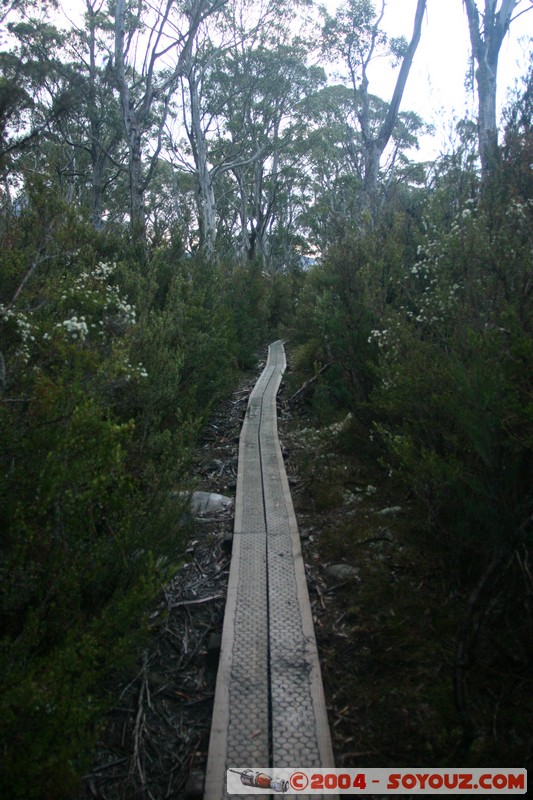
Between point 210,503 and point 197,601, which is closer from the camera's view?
point 197,601

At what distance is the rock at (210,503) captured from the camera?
16.8 feet

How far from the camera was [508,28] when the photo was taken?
12.2 meters

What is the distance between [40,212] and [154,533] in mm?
3169

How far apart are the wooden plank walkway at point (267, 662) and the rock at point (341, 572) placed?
23 cm

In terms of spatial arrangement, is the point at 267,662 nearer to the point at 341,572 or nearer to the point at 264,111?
the point at 341,572

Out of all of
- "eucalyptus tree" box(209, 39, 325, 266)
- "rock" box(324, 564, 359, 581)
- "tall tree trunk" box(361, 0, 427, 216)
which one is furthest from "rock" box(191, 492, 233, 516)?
"eucalyptus tree" box(209, 39, 325, 266)

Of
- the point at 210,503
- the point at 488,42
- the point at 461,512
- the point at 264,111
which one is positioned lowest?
the point at 210,503

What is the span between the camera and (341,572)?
401 centimetres

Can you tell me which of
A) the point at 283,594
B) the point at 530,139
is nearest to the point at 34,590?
the point at 283,594

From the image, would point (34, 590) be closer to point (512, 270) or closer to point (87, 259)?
point (512, 270)

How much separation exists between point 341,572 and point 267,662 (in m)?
1.14

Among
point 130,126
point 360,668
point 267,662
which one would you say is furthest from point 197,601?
point 130,126

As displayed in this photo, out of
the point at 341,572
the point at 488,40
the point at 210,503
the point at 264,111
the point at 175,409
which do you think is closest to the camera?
the point at 341,572

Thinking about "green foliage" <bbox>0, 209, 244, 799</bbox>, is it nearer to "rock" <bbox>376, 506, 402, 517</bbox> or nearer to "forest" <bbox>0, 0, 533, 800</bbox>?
"forest" <bbox>0, 0, 533, 800</bbox>
